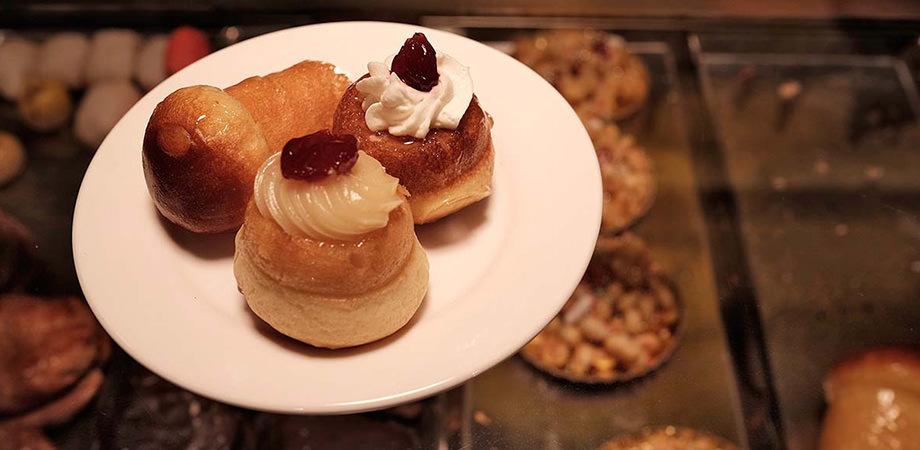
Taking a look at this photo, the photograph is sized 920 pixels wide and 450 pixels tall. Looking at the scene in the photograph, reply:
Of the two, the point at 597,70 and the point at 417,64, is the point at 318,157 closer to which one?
the point at 417,64

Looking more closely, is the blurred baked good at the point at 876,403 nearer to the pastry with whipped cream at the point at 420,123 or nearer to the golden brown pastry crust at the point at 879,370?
the golden brown pastry crust at the point at 879,370

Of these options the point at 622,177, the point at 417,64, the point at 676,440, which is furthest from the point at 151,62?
the point at 676,440

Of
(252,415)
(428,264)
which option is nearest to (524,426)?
(428,264)

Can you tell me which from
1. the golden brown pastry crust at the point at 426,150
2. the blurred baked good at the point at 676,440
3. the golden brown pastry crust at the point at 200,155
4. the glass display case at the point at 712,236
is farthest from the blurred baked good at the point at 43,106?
the blurred baked good at the point at 676,440

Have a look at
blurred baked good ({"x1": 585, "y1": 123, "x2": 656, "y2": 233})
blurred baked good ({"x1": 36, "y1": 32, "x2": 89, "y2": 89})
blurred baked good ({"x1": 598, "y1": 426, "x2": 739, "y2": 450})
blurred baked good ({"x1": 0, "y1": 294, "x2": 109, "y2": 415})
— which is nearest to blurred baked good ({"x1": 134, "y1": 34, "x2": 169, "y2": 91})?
blurred baked good ({"x1": 36, "y1": 32, "x2": 89, "y2": 89})

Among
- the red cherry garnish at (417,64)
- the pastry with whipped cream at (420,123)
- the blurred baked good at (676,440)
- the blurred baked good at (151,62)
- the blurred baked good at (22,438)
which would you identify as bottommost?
the blurred baked good at (676,440)

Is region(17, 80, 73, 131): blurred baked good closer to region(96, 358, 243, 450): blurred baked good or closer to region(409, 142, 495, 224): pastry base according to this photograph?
region(96, 358, 243, 450): blurred baked good
